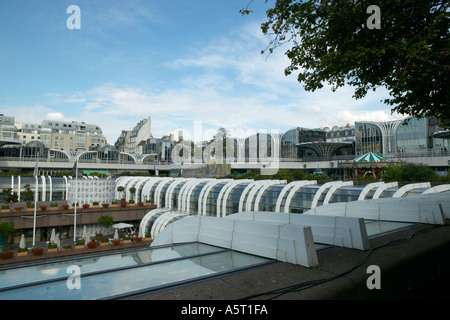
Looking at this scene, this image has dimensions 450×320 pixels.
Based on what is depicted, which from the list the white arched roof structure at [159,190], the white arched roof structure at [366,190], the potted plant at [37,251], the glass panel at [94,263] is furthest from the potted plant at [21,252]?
the white arched roof structure at [366,190]

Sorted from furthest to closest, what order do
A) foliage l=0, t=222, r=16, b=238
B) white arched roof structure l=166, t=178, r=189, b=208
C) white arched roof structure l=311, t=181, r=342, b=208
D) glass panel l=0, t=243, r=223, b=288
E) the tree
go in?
white arched roof structure l=166, t=178, r=189, b=208, foliage l=0, t=222, r=16, b=238, white arched roof structure l=311, t=181, r=342, b=208, the tree, glass panel l=0, t=243, r=223, b=288

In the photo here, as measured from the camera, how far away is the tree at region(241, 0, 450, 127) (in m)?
6.71

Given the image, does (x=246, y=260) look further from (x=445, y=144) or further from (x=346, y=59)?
(x=445, y=144)

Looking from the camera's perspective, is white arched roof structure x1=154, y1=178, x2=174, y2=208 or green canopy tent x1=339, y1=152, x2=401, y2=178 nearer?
white arched roof structure x1=154, y1=178, x2=174, y2=208

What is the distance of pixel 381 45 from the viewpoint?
6.71 meters

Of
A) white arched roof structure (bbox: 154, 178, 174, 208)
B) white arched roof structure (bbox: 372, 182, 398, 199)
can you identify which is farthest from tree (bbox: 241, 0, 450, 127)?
white arched roof structure (bbox: 154, 178, 174, 208)

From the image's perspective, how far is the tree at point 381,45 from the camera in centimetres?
671

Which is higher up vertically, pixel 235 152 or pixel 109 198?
pixel 235 152

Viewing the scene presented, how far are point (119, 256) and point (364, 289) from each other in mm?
3623

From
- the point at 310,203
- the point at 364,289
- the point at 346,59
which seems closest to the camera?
the point at 364,289

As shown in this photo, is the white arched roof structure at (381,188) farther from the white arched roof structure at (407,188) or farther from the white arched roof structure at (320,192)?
the white arched roof structure at (320,192)

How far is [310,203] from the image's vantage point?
21.6 metres

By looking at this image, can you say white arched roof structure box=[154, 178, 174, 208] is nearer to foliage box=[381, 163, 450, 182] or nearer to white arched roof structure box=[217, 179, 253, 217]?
white arched roof structure box=[217, 179, 253, 217]

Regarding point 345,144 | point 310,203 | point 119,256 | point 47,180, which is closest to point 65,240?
point 47,180
